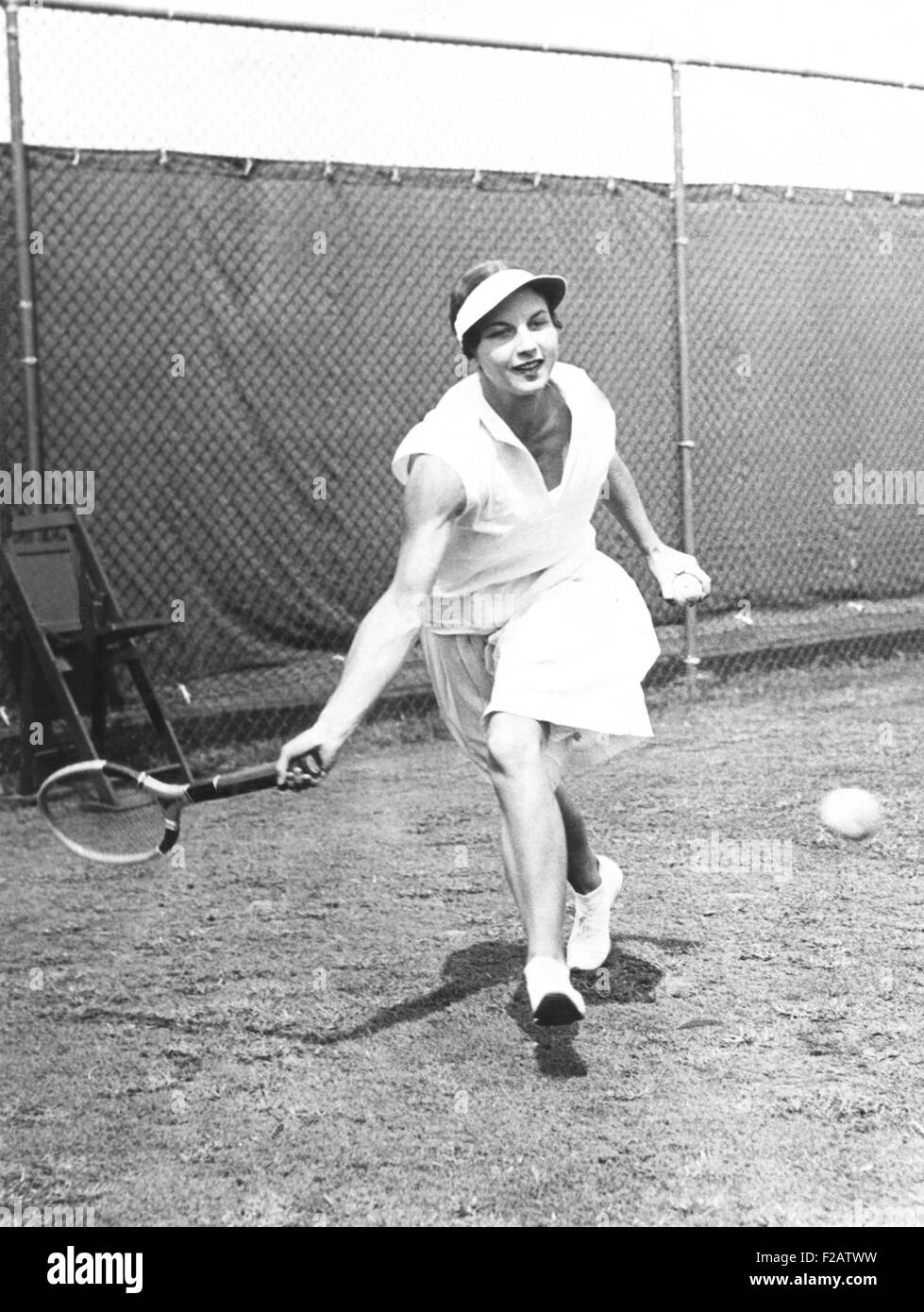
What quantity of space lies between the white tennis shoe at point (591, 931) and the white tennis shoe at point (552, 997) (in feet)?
2.26

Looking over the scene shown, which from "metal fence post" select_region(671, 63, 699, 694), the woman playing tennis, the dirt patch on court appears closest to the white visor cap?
the woman playing tennis

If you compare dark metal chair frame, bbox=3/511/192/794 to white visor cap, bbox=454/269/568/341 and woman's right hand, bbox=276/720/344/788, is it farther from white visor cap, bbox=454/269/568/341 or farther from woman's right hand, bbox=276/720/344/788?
woman's right hand, bbox=276/720/344/788

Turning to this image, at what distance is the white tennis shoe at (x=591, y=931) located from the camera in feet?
13.0

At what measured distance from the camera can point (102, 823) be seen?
4.40 meters

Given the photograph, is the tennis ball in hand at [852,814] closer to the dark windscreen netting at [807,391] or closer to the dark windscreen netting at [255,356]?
the dark windscreen netting at [255,356]

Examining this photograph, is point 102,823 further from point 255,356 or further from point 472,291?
point 255,356

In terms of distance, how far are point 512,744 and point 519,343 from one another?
2.82ft

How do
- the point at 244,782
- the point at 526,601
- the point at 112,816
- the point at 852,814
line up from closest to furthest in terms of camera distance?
the point at 244,782
the point at 526,601
the point at 112,816
the point at 852,814

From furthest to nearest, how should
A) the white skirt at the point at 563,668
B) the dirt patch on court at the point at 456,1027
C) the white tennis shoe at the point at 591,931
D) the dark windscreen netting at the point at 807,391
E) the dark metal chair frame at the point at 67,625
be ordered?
the dark windscreen netting at the point at 807,391 < the dark metal chair frame at the point at 67,625 < the white tennis shoe at the point at 591,931 < the white skirt at the point at 563,668 < the dirt patch on court at the point at 456,1027

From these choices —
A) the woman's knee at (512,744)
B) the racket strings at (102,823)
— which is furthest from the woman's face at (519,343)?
the racket strings at (102,823)

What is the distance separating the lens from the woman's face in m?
3.56

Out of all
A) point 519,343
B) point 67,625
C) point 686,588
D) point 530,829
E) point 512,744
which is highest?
point 519,343

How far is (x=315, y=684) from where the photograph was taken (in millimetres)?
7383

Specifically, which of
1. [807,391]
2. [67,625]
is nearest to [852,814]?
[67,625]
